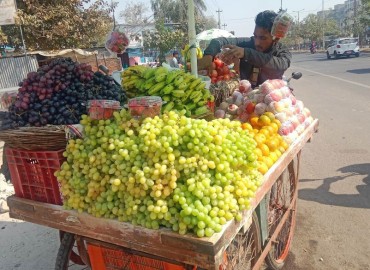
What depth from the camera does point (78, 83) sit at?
226 cm

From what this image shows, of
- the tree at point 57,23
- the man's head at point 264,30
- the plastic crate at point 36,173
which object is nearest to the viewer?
the plastic crate at point 36,173

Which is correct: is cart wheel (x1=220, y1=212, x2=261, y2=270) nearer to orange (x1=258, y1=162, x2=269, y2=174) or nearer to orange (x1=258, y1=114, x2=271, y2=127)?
orange (x1=258, y1=162, x2=269, y2=174)

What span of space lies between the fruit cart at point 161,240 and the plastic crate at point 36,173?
0.19 ft

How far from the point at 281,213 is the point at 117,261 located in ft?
5.54

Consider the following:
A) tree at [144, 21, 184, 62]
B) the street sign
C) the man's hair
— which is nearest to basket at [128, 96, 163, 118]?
the man's hair

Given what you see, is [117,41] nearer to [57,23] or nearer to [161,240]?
[161,240]

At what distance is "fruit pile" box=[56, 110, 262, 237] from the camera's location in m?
1.61

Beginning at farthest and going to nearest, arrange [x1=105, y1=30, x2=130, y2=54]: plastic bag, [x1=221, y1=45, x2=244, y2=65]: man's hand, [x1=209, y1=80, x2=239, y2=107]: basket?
[x1=209, y1=80, x2=239, y2=107]: basket, [x1=105, y1=30, x2=130, y2=54]: plastic bag, [x1=221, y1=45, x2=244, y2=65]: man's hand

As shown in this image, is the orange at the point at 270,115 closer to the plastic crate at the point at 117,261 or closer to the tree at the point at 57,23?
the plastic crate at the point at 117,261

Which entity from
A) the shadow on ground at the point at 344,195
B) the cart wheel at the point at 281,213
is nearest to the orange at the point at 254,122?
the cart wheel at the point at 281,213

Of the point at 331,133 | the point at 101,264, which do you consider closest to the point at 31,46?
the point at 331,133

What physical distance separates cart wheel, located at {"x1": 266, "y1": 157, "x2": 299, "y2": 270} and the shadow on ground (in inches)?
42.0

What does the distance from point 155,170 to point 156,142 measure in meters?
0.15

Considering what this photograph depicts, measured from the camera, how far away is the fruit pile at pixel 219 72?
4.37m
